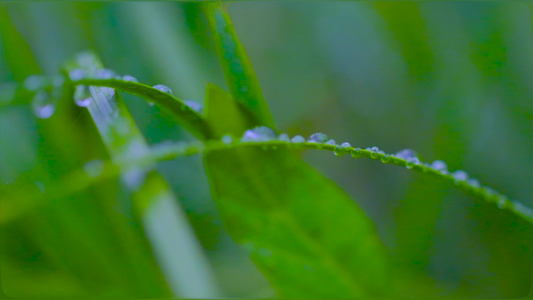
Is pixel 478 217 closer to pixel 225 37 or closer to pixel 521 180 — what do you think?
pixel 521 180

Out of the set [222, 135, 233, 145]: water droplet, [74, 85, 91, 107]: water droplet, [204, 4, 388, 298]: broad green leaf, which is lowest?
[204, 4, 388, 298]: broad green leaf

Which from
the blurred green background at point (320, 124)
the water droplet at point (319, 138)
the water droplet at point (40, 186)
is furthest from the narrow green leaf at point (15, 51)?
the water droplet at point (319, 138)

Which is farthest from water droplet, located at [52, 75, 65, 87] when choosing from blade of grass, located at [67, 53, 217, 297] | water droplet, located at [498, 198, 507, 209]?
water droplet, located at [498, 198, 507, 209]

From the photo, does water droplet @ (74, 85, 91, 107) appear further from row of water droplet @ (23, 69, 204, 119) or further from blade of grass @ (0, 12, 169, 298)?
blade of grass @ (0, 12, 169, 298)

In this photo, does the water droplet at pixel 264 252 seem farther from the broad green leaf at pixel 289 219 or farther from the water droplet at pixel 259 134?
the water droplet at pixel 259 134

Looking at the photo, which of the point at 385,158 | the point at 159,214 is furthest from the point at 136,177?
the point at 385,158

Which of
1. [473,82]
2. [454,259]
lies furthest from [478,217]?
[473,82]
